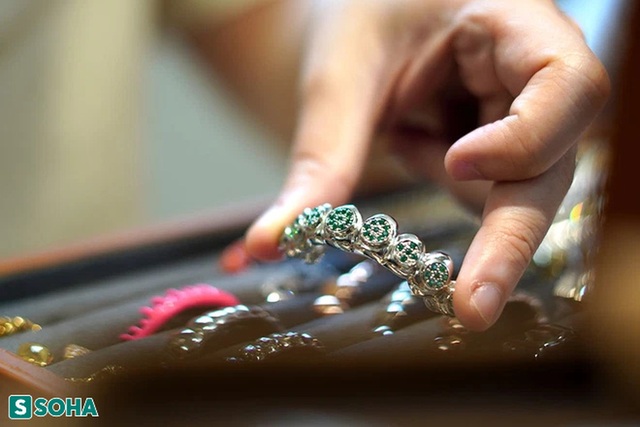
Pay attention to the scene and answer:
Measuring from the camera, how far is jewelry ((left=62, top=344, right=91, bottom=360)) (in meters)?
0.34

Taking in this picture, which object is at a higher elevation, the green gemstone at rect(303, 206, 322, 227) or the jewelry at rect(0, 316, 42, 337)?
the green gemstone at rect(303, 206, 322, 227)

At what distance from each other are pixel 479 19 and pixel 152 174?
962mm

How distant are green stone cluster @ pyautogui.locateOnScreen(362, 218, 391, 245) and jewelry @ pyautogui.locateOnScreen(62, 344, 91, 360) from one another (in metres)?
0.14

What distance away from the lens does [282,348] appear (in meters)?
0.34

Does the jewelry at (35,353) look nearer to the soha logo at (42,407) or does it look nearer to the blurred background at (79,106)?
the soha logo at (42,407)

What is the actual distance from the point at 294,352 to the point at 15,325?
6.2 inches

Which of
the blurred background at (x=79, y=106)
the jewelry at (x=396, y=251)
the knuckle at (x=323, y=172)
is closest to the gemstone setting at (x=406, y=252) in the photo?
the jewelry at (x=396, y=251)

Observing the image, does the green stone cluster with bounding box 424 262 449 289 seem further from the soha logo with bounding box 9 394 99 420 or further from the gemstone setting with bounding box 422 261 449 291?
the soha logo with bounding box 9 394 99 420

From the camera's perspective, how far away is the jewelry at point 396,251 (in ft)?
1.14

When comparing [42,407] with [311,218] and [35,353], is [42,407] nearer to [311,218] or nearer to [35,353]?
[35,353]

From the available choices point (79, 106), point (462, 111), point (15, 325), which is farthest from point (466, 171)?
point (79, 106)

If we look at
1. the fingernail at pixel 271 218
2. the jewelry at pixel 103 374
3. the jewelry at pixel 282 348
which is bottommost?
the jewelry at pixel 103 374

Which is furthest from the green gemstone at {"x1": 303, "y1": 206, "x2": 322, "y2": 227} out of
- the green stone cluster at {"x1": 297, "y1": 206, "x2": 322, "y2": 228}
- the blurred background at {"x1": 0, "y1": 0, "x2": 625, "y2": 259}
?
the blurred background at {"x1": 0, "y1": 0, "x2": 625, "y2": 259}

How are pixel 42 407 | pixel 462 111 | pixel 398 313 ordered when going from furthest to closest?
1. pixel 462 111
2. pixel 398 313
3. pixel 42 407
